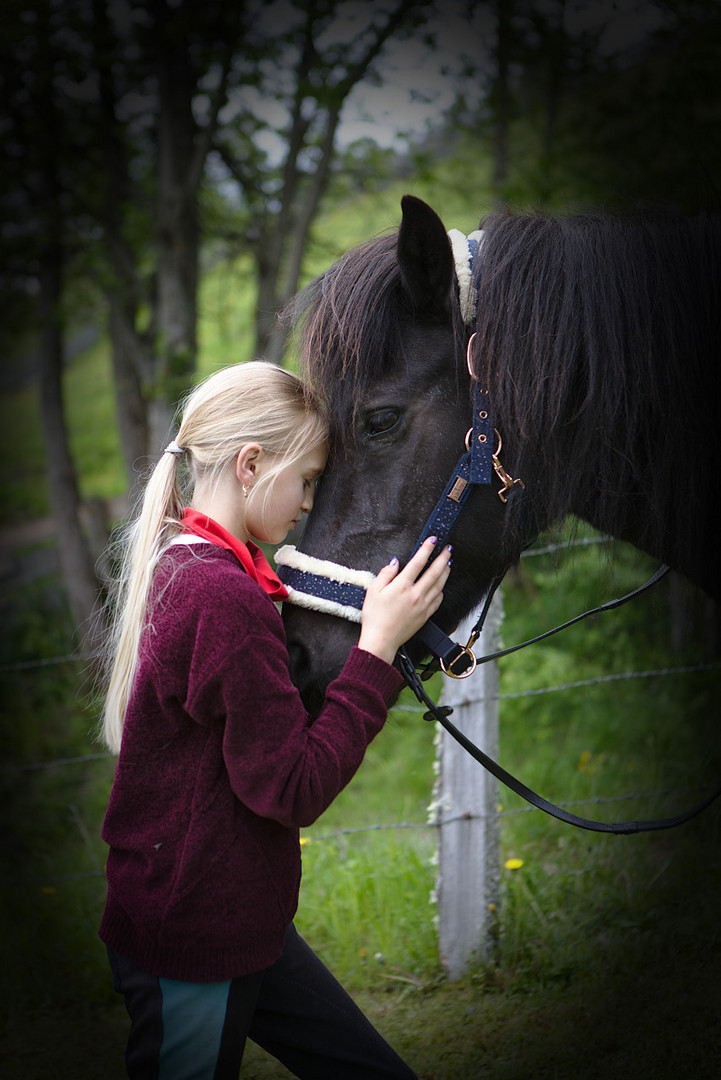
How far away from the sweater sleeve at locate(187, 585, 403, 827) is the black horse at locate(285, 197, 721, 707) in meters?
0.30

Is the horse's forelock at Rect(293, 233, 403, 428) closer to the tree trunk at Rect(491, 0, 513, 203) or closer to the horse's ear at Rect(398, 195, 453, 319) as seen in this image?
the horse's ear at Rect(398, 195, 453, 319)

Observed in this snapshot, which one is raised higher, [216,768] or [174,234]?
[174,234]

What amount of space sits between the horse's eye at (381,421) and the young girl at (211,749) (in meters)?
0.27

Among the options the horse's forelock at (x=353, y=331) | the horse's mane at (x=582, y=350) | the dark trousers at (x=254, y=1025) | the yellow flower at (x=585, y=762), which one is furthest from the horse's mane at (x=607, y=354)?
the yellow flower at (x=585, y=762)

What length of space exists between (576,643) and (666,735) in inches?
37.2

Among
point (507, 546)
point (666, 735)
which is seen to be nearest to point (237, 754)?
point (507, 546)

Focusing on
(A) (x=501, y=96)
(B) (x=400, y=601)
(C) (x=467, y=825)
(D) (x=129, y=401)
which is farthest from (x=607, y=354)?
(D) (x=129, y=401)

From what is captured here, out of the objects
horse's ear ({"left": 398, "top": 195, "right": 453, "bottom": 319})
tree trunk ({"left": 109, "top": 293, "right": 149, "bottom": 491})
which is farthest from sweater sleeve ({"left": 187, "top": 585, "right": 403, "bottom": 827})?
tree trunk ({"left": 109, "top": 293, "right": 149, "bottom": 491})

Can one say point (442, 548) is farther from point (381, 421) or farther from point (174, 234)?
point (174, 234)

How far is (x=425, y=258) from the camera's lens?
172 cm

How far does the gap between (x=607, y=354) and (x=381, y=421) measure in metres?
0.53

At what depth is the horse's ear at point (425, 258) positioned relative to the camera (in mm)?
1623

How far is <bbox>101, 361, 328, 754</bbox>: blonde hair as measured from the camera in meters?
1.52

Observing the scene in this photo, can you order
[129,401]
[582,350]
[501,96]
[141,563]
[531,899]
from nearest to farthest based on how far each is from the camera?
1. [141,563]
2. [582,350]
3. [531,899]
4. [501,96]
5. [129,401]
